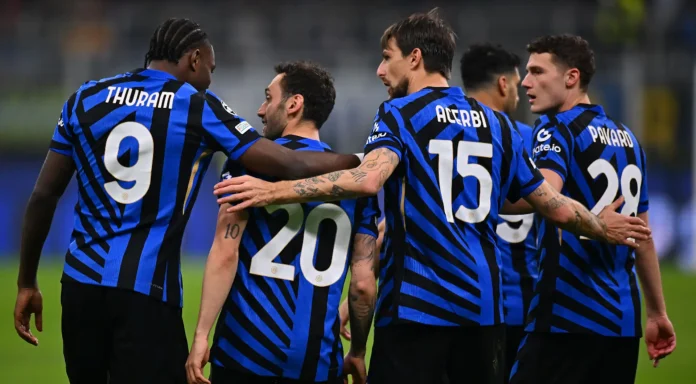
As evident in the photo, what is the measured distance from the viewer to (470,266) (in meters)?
4.63

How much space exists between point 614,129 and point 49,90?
2096cm

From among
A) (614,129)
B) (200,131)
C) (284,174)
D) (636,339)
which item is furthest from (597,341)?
(200,131)

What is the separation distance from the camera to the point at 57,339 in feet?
43.0

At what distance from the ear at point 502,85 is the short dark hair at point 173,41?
2.34 meters

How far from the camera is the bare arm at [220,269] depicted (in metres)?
4.52

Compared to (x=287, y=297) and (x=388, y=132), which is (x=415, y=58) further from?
(x=287, y=297)

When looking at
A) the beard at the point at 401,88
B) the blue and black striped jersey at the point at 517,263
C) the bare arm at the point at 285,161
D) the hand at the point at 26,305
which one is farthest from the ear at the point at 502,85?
the hand at the point at 26,305

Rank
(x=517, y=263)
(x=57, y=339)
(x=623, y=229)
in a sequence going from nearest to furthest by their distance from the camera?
(x=623, y=229)
(x=517, y=263)
(x=57, y=339)

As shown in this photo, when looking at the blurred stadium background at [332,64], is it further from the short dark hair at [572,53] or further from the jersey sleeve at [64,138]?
the jersey sleeve at [64,138]

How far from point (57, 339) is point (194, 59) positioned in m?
9.02

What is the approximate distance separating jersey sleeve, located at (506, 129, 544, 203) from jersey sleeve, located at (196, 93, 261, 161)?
48.5 inches

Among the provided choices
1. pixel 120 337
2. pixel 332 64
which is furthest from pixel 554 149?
pixel 332 64

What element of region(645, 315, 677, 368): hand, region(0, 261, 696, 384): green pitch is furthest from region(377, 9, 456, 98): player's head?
region(0, 261, 696, 384): green pitch

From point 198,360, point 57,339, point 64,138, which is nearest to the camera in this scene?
point 198,360
